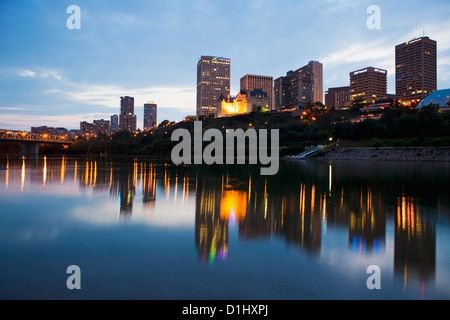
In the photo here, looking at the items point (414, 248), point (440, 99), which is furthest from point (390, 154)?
point (440, 99)

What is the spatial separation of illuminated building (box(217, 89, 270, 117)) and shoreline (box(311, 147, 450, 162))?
113856 millimetres

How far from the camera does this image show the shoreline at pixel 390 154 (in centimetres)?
5088

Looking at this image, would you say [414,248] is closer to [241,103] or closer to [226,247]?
[226,247]

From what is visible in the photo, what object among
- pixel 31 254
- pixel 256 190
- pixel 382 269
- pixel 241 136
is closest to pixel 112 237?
pixel 31 254

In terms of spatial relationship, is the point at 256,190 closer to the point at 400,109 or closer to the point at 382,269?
the point at 382,269

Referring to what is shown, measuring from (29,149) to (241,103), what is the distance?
107 metres

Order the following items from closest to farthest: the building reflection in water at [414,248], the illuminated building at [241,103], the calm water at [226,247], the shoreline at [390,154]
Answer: the calm water at [226,247], the building reflection in water at [414,248], the shoreline at [390,154], the illuminated building at [241,103]

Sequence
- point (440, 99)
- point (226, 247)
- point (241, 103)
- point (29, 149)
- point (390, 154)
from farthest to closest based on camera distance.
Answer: point (241, 103)
point (440, 99)
point (29, 149)
point (390, 154)
point (226, 247)

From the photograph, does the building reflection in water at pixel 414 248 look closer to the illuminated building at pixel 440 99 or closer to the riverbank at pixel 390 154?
the riverbank at pixel 390 154

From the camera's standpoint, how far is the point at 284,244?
818 cm

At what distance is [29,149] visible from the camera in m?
117

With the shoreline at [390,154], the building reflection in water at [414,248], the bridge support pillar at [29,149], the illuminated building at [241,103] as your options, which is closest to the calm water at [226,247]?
the building reflection in water at [414,248]
